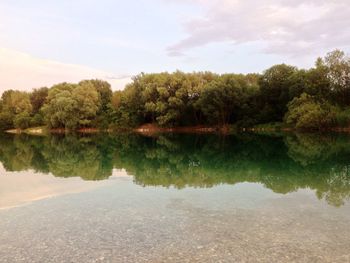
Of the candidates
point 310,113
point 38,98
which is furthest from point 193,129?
point 38,98

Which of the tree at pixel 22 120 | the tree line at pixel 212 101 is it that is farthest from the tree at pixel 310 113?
the tree at pixel 22 120

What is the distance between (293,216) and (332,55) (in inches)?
2756

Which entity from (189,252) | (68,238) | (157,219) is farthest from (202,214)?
(68,238)

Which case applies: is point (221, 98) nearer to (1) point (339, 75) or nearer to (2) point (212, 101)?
(2) point (212, 101)

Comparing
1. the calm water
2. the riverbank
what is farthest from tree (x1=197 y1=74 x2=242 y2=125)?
the calm water

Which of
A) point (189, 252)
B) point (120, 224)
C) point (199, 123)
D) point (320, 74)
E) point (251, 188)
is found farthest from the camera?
point (199, 123)

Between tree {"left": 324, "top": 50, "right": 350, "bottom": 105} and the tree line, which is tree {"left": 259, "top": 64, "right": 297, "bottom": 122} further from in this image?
tree {"left": 324, "top": 50, "right": 350, "bottom": 105}

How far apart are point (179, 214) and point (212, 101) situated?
6846 centimetres

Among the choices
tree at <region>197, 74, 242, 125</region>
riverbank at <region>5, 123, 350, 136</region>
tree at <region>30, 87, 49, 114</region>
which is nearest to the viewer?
riverbank at <region>5, 123, 350, 136</region>

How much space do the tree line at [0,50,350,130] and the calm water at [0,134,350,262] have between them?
46.5 metres

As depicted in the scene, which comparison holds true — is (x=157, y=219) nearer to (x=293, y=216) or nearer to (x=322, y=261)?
(x=293, y=216)

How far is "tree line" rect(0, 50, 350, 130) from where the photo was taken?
7175cm

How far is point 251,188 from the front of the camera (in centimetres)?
1992

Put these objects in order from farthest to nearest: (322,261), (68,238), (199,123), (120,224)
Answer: (199,123), (120,224), (68,238), (322,261)
